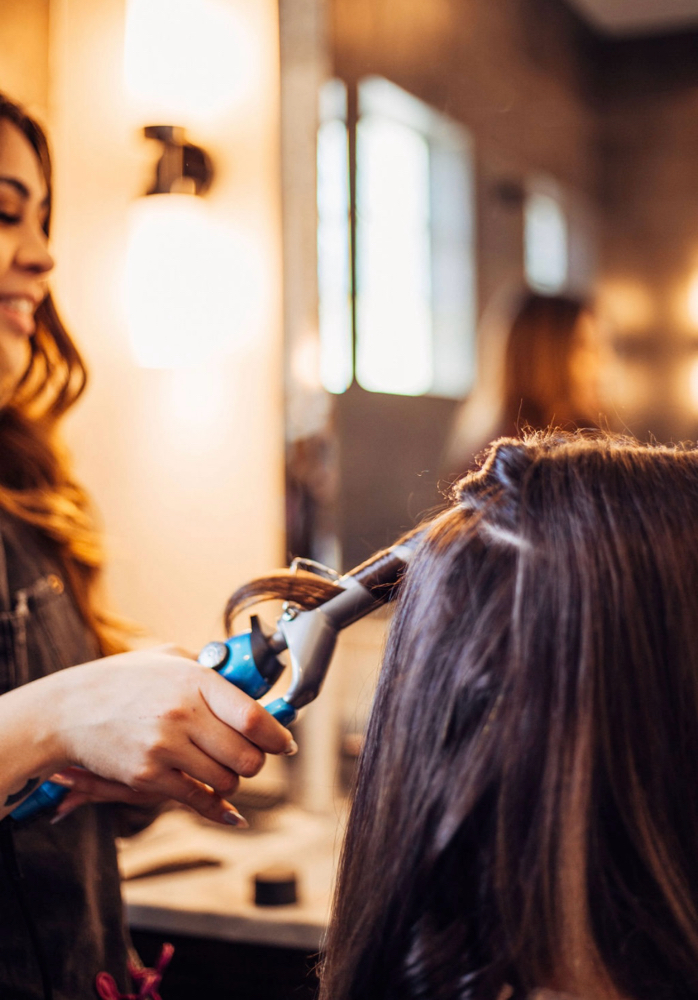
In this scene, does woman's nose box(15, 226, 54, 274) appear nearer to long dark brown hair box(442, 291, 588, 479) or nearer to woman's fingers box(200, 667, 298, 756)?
woman's fingers box(200, 667, 298, 756)

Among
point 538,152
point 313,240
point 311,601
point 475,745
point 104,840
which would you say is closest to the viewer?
point 475,745

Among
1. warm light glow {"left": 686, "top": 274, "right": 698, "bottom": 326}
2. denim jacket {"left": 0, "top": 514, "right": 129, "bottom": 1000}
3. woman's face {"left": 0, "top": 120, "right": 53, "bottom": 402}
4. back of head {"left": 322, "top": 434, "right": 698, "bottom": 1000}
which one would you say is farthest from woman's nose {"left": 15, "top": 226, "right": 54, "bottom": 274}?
warm light glow {"left": 686, "top": 274, "right": 698, "bottom": 326}

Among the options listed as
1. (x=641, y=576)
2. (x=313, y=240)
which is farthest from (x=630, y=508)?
(x=313, y=240)

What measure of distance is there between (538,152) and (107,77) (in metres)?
0.87

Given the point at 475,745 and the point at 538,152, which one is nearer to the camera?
the point at 475,745

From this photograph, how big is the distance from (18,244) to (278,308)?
2.06ft

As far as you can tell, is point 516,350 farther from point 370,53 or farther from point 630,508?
point 630,508

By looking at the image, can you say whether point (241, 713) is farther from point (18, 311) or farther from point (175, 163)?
point (175, 163)

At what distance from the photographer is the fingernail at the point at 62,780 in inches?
28.2

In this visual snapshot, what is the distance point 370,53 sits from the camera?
1.42 metres

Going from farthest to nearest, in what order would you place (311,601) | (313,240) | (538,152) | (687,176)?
(538,152) < (687,176) < (313,240) < (311,601)

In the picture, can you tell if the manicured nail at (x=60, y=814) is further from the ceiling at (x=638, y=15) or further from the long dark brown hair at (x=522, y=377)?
the ceiling at (x=638, y=15)

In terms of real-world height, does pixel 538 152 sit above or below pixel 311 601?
above

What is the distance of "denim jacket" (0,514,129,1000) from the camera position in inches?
29.9
